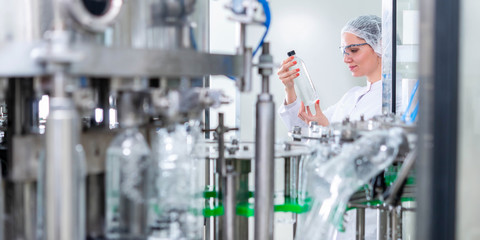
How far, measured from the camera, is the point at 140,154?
2.76 ft

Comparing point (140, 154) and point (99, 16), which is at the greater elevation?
point (99, 16)

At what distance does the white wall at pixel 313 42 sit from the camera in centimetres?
326

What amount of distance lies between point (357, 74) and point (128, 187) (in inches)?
81.7

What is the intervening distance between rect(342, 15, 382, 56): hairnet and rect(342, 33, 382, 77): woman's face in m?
0.03

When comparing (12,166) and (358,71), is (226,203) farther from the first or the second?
(358,71)

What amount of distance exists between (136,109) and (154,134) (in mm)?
154

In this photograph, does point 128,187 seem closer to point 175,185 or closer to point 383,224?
point 175,185

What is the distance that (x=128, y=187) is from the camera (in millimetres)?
837

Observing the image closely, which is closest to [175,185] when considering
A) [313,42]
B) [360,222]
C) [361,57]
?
[360,222]

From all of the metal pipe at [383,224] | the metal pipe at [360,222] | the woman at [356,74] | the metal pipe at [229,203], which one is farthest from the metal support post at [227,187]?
the woman at [356,74]

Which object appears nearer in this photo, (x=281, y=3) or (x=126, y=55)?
(x=126, y=55)

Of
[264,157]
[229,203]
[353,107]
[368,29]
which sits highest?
[368,29]

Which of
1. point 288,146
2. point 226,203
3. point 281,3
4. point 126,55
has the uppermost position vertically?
point 281,3

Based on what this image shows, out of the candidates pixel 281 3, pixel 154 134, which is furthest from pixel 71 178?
pixel 281 3
